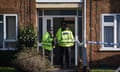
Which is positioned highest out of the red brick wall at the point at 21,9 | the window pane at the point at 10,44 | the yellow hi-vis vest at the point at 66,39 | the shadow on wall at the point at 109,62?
the red brick wall at the point at 21,9

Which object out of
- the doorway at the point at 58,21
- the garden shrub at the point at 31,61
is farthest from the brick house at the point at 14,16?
the garden shrub at the point at 31,61

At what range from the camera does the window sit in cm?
2475

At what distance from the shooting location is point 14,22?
25281 millimetres

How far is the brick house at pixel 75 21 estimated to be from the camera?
24.7 meters

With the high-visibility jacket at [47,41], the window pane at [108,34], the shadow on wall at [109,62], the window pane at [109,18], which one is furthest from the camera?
the window pane at [108,34]

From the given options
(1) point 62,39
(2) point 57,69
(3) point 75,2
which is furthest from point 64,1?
(2) point 57,69

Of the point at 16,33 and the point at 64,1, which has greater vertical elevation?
the point at 64,1

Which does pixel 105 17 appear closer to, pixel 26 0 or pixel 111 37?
pixel 111 37

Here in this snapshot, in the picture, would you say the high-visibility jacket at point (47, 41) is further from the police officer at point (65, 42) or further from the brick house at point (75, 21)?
the brick house at point (75, 21)

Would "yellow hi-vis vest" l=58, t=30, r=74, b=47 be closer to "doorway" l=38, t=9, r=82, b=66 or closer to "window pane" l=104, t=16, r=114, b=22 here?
"doorway" l=38, t=9, r=82, b=66

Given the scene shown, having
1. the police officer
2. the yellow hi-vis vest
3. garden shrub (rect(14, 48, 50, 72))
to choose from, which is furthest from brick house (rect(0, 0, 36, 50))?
garden shrub (rect(14, 48, 50, 72))

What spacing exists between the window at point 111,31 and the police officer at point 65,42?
1.98 metres

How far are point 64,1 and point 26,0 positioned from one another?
2067 millimetres

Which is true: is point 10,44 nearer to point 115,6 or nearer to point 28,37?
point 28,37
